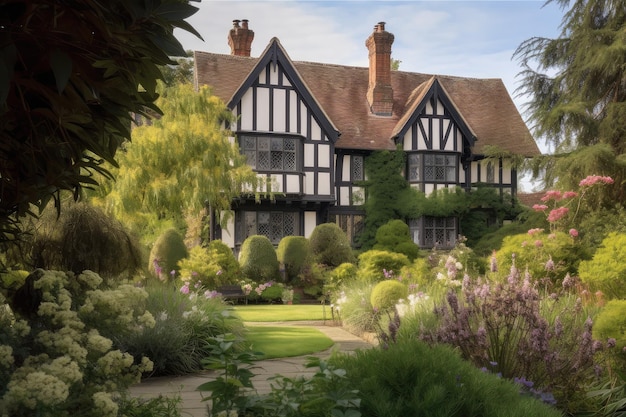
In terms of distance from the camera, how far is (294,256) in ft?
61.3

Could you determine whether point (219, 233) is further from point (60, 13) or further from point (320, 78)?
point (60, 13)

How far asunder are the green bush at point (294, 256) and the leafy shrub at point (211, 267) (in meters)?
1.67

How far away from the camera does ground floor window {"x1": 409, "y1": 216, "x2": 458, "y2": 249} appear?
24.5 meters

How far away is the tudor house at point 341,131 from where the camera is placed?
22.5 m

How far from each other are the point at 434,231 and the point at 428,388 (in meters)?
21.7

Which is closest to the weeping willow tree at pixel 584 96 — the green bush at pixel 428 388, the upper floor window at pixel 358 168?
the upper floor window at pixel 358 168

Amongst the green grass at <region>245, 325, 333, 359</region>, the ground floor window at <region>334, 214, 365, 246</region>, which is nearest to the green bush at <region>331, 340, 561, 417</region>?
the green grass at <region>245, 325, 333, 359</region>

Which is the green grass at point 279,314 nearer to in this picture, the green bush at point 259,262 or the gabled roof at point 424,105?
the green bush at point 259,262

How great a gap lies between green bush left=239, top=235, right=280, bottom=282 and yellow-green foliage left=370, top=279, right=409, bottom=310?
8.69 metres

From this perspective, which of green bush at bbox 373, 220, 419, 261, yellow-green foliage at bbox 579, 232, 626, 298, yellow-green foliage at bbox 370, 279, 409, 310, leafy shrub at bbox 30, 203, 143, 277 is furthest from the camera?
green bush at bbox 373, 220, 419, 261

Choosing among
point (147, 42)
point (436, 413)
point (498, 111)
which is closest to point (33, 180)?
point (147, 42)

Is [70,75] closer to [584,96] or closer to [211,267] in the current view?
[211,267]

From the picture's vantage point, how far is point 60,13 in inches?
63.5

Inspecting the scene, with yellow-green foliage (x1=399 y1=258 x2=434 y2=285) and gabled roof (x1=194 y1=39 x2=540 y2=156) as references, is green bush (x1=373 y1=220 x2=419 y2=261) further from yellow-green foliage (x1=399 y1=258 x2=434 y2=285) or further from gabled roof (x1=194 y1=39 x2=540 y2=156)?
yellow-green foliage (x1=399 y1=258 x2=434 y2=285)
